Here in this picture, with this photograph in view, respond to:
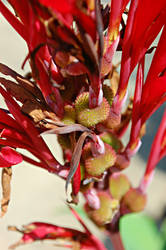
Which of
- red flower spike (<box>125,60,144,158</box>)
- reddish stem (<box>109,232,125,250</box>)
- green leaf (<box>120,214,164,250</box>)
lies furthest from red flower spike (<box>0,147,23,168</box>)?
green leaf (<box>120,214,164,250</box>)

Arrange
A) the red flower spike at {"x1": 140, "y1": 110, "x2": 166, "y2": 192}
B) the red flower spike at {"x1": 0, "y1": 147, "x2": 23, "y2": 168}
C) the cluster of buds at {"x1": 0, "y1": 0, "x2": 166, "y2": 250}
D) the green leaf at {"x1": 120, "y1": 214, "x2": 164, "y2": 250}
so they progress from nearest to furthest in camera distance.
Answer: the cluster of buds at {"x1": 0, "y1": 0, "x2": 166, "y2": 250}
the red flower spike at {"x1": 0, "y1": 147, "x2": 23, "y2": 168}
the red flower spike at {"x1": 140, "y1": 110, "x2": 166, "y2": 192}
the green leaf at {"x1": 120, "y1": 214, "x2": 164, "y2": 250}

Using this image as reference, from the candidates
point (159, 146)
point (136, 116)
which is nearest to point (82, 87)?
point (136, 116)

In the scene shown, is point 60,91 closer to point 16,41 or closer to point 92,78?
point 92,78

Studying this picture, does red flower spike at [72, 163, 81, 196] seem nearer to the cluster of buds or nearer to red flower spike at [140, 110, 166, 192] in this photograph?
the cluster of buds

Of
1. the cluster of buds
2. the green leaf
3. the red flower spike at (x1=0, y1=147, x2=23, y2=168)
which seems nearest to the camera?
the cluster of buds

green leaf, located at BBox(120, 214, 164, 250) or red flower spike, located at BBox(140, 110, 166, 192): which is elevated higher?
red flower spike, located at BBox(140, 110, 166, 192)

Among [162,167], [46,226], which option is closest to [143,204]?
[46,226]

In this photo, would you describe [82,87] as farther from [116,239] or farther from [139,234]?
Result: [139,234]
